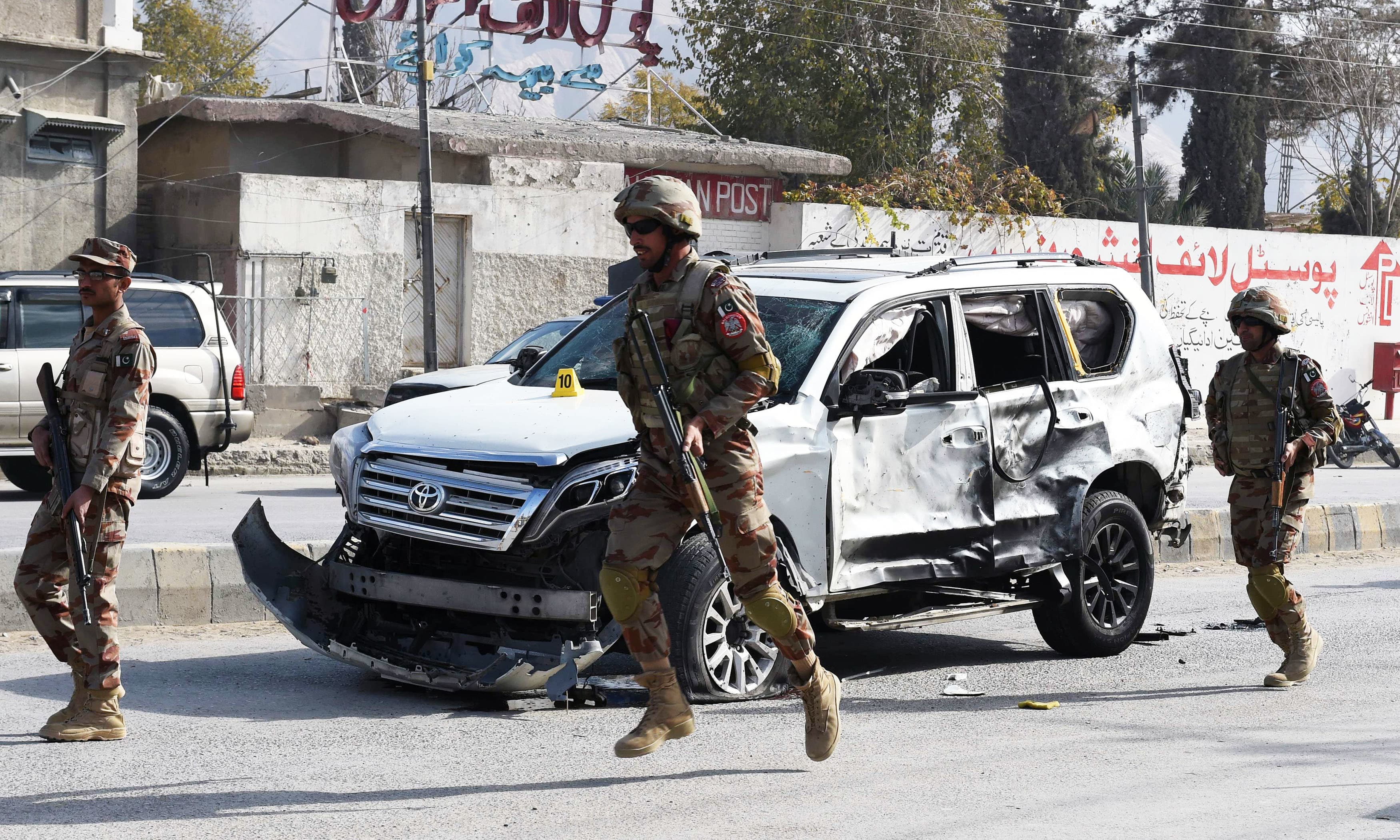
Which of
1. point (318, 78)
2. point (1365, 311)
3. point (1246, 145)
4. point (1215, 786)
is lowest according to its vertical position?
point (1215, 786)

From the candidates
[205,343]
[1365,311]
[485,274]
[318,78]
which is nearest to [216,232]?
[485,274]

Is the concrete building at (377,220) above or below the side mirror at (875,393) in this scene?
above

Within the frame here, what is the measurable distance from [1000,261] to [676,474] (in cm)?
318

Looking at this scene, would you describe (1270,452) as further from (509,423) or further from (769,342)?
(509,423)

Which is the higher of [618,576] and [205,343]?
[205,343]

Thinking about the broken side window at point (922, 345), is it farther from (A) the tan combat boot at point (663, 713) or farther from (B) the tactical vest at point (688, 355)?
(A) the tan combat boot at point (663, 713)

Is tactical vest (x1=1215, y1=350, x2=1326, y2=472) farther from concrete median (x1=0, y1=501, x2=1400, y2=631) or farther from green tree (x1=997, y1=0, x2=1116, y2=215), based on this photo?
green tree (x1=997, y1=0, x2=1116, y2=215)

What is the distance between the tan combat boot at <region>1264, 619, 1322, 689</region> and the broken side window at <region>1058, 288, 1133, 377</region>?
1497 mm

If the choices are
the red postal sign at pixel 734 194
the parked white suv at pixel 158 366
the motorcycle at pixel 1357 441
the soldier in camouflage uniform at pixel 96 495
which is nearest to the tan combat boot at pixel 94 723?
the soldier in camouflage uniform at pixel 96 495

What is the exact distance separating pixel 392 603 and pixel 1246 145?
4764 cm

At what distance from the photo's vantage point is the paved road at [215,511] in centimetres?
1077

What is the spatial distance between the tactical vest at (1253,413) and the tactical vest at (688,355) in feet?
9.89

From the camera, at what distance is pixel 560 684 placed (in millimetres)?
5871

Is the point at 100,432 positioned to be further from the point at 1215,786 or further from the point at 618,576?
the point at 1215,786
